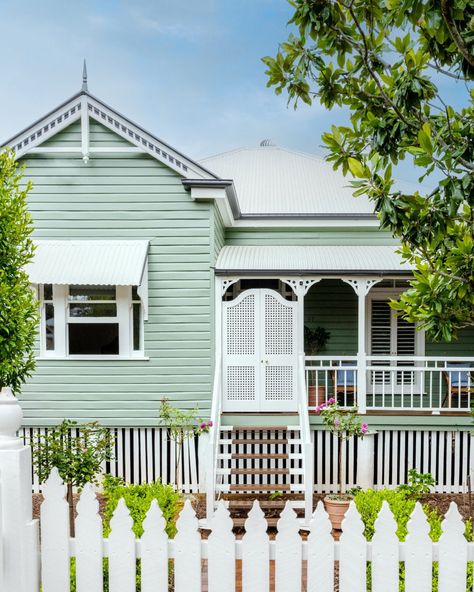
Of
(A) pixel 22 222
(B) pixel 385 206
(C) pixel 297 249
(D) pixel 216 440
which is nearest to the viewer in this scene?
(B) pixel 385 206

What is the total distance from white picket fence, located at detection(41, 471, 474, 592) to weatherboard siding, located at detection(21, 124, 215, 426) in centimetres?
719

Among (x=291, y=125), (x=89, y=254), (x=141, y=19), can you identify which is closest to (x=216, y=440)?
(x=89, y=254)

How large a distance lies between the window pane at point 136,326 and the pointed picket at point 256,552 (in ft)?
24.9

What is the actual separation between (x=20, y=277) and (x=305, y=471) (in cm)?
586

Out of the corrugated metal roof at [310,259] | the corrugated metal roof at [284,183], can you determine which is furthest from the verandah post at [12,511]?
the corrugated metal roof at [284,183]

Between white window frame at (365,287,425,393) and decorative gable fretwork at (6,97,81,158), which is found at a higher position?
decorative gable fretwork at (6,97,81,158)

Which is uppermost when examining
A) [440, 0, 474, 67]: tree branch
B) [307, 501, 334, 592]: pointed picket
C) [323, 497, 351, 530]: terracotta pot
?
[440, 0, 474, 67]: tree branch

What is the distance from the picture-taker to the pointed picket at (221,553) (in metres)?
2.66

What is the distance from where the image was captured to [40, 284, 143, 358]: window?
9.87 m

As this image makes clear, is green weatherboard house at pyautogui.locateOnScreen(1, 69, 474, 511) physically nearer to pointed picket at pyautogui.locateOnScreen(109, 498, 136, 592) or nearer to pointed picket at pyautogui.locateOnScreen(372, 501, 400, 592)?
pointed picket at pyautogui.locateOnScreen(109, 498, 136, 592)

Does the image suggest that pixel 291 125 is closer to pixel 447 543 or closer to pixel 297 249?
pixel 297 249

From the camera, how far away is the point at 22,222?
3502 mm

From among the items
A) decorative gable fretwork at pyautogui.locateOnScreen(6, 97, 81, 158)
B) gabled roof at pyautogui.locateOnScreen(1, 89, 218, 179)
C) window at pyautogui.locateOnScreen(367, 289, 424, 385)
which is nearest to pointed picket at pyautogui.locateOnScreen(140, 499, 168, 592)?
gabled roof at pyautogui.locateOnScreen(1, 89, 218, 179)

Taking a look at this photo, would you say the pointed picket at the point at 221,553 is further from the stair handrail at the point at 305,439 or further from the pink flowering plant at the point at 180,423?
the pink flowering plant at the point at 180,423
